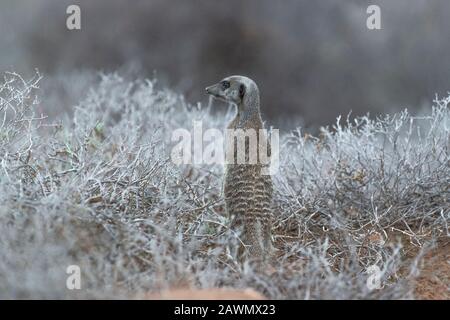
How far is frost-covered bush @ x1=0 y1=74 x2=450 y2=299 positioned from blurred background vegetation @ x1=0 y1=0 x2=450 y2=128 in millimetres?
6858

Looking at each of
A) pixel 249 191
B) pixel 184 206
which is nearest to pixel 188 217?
pixel 184 206

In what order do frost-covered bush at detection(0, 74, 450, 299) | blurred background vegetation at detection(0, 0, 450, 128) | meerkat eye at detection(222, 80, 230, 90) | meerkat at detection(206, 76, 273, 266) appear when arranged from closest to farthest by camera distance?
Answer: frost-covered bush at detection(0, 74, 450, 299), meerkat at detection(206, 76, 273, 266), meerkat eye at detection(222, 80, 230, 90), blurred background vegetation at detection(0, 0, 450, 128)

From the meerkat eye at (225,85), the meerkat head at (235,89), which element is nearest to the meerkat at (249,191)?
the meerkat head at (235,89)

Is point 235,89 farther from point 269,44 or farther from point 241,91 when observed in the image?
point 269,44

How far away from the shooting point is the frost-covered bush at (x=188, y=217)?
12.8 ft

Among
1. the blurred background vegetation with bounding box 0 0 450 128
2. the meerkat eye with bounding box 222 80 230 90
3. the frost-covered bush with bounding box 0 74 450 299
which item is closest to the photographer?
the frost-covered bush with bounding box 0 74 450 299

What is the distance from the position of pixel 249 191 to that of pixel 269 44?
9.70 m

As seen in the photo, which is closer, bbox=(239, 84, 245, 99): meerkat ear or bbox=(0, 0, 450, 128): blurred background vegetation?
bbox=(239, 84, 245, 99): meerkat ear

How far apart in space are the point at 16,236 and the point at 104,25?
1106 cm

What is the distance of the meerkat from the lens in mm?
4965

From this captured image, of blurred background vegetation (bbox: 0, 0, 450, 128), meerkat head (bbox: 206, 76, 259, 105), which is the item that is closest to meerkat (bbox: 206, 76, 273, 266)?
meerkat head (bbox: 206, 76, 259, 105)

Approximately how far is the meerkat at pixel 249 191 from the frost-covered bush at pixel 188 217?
14 cm

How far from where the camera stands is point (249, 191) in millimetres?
5059

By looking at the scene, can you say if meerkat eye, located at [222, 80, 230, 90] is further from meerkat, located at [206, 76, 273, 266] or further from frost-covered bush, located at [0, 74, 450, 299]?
frost-covered bush, located at [0, 74, 450, 299]
